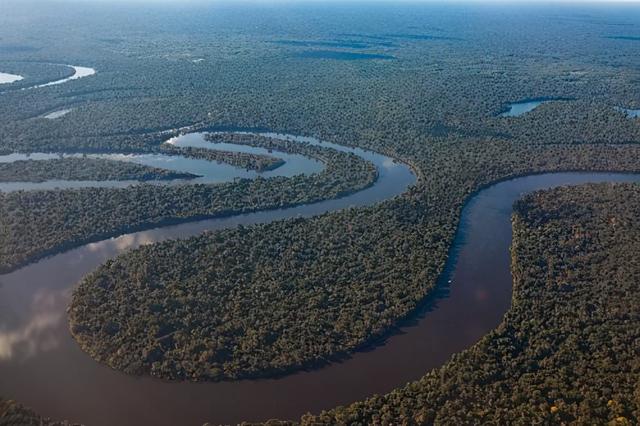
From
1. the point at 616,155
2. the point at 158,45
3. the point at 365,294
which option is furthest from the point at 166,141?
the point at 158,45

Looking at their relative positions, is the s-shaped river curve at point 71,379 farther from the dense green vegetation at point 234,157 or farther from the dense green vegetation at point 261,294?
the dense green vegetation at point 234,157

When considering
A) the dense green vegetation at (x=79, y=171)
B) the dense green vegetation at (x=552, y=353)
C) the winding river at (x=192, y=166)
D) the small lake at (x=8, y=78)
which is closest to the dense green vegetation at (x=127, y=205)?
the winding river at (x=192, y=166)

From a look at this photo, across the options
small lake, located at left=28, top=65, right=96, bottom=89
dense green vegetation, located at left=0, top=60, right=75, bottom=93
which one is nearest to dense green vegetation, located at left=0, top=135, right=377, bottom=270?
dense green vegetation, located at left=0, top=60, right=75, bottom=93

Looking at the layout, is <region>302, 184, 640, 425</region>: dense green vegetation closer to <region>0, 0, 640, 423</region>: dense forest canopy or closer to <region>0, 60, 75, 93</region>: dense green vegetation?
<region>0, 0, 640, 423</region>: dense forest canopy

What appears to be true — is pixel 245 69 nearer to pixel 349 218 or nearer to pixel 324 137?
pixel 324 137

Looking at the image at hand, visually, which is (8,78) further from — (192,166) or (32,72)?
(192,166)
